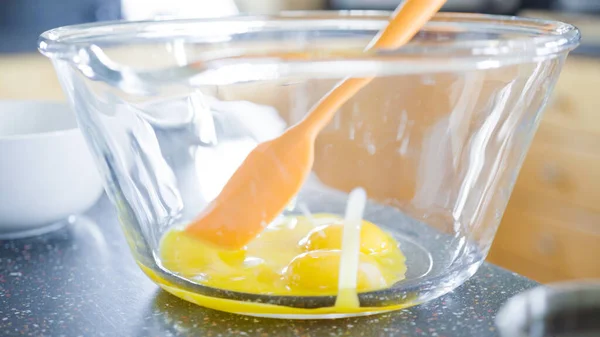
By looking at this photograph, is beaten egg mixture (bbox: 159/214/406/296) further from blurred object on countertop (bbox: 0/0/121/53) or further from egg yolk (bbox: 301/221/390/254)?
blurred object on countertop (bbox: 0/0/121/53)

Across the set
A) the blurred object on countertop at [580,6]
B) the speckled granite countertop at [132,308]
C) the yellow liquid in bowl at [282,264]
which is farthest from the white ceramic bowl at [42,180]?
the blurred object on countertop at [580,6]

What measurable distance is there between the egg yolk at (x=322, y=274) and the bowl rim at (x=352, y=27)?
0.17 m

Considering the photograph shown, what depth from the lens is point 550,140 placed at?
2275mm

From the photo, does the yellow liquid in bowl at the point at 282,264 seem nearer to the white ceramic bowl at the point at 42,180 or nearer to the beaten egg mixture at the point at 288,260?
the beaten egg mixture at the point at 288,260

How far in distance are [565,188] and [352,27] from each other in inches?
63.2

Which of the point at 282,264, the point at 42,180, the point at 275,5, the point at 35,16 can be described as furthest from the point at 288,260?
the point at 275,5

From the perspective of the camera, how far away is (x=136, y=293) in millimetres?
606

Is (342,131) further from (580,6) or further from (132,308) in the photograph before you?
(580,6)

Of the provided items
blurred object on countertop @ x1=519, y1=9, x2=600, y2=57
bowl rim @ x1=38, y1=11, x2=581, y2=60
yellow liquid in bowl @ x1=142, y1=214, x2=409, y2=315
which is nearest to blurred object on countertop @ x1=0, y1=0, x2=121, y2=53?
blurred object on countertop @ x1=519, y1=9, x2=600, y2=57

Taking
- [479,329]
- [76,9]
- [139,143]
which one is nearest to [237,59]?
[139,143]

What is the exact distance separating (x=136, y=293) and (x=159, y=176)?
0.10 meters

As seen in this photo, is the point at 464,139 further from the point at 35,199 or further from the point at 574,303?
the point at 35,199

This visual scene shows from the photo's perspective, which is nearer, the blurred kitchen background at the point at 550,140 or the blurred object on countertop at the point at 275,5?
the blurred kitchen background at the point at 550,140

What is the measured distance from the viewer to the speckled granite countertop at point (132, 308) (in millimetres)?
535
